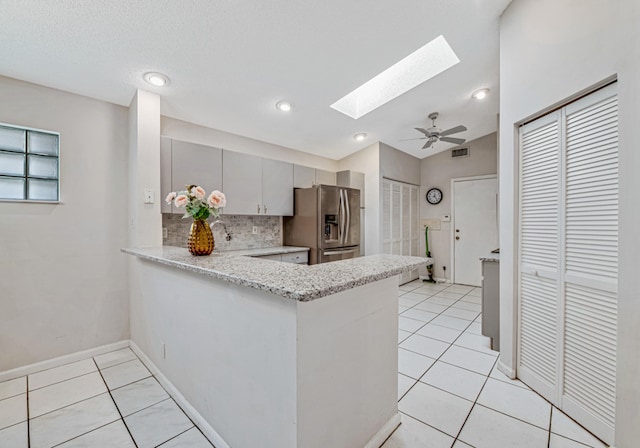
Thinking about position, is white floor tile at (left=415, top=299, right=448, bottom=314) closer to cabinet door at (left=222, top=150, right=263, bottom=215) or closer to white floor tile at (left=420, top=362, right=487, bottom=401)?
white floor tile at (left=420, top=362, right=487, bottom=401)

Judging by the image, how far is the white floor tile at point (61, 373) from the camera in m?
2.17

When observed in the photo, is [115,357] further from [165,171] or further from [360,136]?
[360,136]

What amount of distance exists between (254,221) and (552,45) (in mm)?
3417

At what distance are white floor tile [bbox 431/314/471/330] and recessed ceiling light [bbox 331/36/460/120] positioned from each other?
2808mm

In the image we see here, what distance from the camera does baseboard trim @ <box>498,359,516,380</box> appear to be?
2.17 metres

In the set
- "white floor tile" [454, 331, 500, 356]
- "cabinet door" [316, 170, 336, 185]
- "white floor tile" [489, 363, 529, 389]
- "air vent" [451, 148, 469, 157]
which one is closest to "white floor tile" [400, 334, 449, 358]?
"white floor tile" [454, 331, 500, 356]

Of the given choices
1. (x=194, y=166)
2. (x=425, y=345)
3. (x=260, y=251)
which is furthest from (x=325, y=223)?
(x=425, y=345)

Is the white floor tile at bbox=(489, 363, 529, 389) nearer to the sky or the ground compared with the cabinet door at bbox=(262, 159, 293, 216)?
nearer to the ground

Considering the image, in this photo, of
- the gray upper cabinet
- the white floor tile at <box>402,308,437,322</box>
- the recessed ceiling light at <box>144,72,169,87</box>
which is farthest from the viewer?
the white floor tile at <box>402,308,437,322</box>

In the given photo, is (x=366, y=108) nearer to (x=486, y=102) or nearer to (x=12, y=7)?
(x=486, y=102)

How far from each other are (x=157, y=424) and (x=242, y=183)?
2421 millimetres

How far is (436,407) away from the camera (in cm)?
184

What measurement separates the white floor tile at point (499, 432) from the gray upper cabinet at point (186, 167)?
9.72 ft

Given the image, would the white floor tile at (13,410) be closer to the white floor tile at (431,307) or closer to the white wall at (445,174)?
the white floor tile at (431,307)
